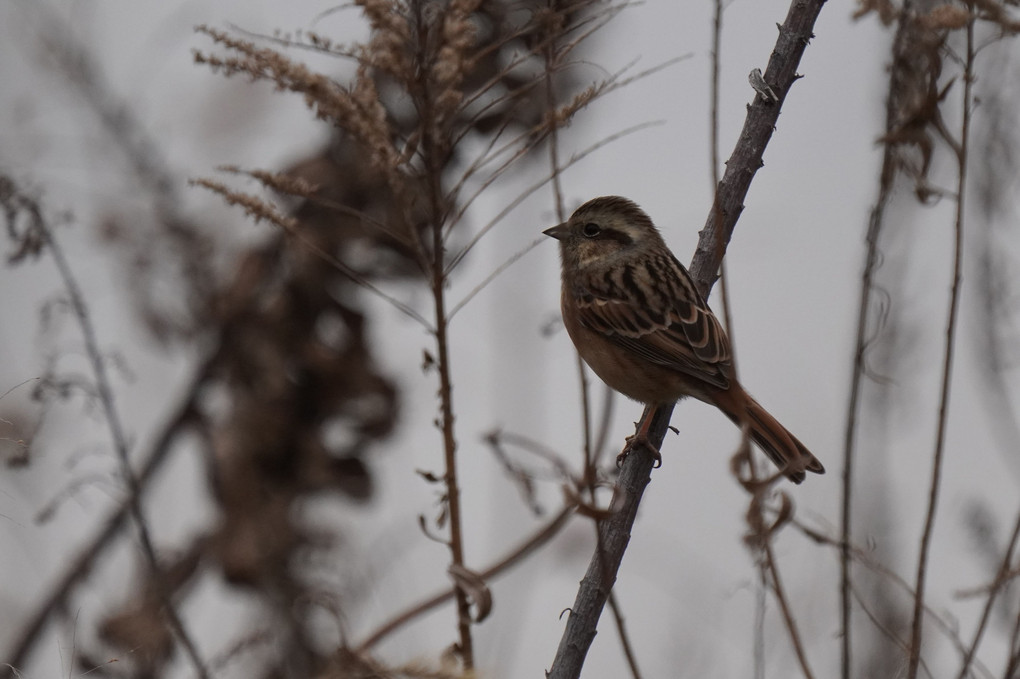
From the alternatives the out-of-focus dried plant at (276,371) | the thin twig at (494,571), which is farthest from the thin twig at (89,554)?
the thin twig at (494,571)

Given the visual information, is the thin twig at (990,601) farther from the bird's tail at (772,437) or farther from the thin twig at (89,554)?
the thin twig at (89,554)

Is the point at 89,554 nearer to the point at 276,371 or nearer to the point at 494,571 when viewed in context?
the point at 276,371

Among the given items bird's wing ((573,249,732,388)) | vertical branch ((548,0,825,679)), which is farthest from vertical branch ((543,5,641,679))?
bird's wing ((573,249,732,388))

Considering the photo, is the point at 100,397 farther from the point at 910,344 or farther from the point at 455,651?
the point at 910,344

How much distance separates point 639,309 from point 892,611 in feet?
4.79

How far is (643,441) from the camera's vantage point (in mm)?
3250

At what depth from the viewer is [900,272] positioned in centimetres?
345

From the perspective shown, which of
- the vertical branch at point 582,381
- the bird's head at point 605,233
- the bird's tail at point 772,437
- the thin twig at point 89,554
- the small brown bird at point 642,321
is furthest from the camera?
the bird's head at point 605,233

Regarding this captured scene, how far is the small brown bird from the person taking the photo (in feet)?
13.0

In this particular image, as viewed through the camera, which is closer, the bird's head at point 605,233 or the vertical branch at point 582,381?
the vertical branch at point 582,381

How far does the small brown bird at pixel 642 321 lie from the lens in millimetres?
3969

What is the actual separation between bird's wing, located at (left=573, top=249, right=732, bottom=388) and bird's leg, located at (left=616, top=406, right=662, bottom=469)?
0.80 ft

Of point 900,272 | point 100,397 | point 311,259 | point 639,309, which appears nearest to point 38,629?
point 100,397

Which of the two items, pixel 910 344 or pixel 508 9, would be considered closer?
pixel 508 9
